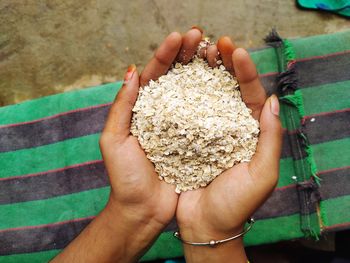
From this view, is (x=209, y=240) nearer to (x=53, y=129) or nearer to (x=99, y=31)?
(x=53, y=129)

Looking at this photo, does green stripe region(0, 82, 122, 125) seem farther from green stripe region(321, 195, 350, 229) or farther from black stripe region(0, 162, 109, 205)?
green stripe region(321, 195, 350, 229)

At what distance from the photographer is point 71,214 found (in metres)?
1.61

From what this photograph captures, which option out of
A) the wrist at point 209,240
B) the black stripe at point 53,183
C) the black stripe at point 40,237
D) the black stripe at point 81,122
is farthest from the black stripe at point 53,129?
the wrist at point 209,240

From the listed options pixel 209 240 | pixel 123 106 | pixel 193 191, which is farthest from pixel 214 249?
pixel 123 106

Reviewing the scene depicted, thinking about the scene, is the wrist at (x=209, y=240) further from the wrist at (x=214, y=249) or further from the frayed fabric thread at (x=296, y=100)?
the frayed fabric thread at (x=296, y=100)

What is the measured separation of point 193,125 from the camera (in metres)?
1.16

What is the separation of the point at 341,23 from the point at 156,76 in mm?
1084

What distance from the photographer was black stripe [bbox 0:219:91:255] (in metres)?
1.60

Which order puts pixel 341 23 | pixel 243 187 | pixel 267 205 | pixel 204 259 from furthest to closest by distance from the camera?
pixel 341 23 < pixel 267 205 < pixel 204 259 < pixel 243 187

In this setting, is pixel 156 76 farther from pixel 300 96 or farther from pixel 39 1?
pixel 39 1

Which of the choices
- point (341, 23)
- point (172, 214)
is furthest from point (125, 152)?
point (341, 23)

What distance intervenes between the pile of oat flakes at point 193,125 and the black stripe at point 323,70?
49 centimetres

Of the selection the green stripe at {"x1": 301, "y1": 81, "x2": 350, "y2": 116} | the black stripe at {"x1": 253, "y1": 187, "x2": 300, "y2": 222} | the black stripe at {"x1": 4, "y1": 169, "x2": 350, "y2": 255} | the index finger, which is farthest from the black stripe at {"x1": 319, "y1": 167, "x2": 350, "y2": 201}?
the index finger

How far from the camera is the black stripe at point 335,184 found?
154 cm
